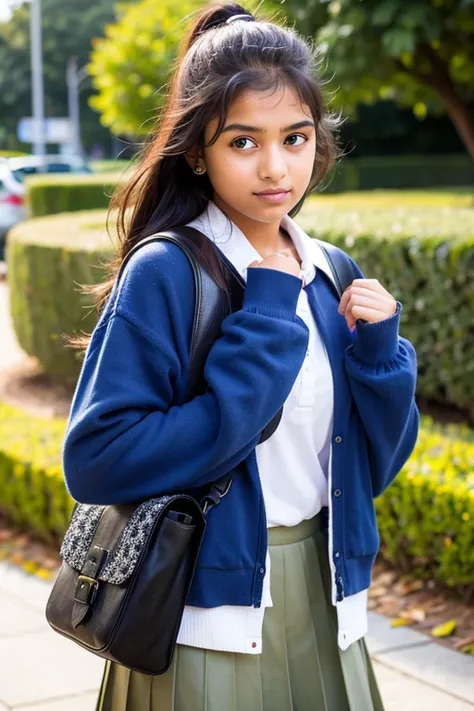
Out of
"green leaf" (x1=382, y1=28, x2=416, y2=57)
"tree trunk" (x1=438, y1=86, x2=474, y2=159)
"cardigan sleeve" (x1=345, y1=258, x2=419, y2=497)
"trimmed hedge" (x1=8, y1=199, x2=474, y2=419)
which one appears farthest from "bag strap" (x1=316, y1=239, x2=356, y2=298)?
"tree trunk" (x1=438, y1=86, x2=474, y2=159)

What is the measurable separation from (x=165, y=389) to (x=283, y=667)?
56 centimetres

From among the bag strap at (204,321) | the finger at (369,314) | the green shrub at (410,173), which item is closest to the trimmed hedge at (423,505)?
Result: the finger at (369,314)

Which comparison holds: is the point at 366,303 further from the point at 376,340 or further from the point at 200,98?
the point at 200,98

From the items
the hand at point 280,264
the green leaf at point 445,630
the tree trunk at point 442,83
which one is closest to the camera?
the hand at point 280,264

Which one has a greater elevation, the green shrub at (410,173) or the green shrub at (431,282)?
the green shrub at (431,282)

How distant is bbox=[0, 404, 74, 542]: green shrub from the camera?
5.04 m

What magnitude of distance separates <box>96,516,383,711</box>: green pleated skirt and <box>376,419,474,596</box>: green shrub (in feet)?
6.37

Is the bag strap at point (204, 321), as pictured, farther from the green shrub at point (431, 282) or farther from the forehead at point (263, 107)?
the green shrub at point (431, 282)

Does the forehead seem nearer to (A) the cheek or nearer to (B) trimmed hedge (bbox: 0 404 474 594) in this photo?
(A) the cheek

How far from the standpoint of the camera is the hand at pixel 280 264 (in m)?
1.87

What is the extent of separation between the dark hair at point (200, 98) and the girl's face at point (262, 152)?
0.02 meters

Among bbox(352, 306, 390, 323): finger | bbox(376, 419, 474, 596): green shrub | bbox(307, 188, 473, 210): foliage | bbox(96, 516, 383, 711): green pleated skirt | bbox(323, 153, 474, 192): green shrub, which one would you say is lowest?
bbox(323, 153, 474, 192): green shrub

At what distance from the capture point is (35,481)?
516cm

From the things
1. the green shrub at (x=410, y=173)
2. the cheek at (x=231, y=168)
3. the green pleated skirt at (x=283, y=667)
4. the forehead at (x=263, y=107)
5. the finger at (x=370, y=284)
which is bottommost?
the green shrub at (x=410, y=173)
